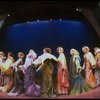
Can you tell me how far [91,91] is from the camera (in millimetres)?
3623

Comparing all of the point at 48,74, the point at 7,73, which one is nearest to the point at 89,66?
the point at 48,74

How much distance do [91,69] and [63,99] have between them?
0.53m

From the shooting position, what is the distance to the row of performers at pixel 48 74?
12.1 ft

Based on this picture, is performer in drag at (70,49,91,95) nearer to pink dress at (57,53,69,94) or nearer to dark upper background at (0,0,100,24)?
pink dress at (57,53,69,94)

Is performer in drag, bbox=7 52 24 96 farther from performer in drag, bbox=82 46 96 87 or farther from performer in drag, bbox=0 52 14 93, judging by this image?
performer in drag, bbox=82 46 96 87

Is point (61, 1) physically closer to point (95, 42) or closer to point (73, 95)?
point (95, 42)

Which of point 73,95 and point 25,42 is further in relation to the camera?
point 25,42

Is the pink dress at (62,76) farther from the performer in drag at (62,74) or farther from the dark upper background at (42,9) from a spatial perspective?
the dark upper background at (42,9)

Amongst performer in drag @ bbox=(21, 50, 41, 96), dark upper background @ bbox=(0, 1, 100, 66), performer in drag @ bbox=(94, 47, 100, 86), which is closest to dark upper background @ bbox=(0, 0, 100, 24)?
dark upper background @ bbox=(0, 1, 100, 66)

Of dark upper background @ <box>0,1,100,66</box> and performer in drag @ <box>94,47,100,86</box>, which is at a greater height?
dark upper background @ <box>0,1,100,66</box>

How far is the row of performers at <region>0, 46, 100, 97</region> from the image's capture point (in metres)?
3.68

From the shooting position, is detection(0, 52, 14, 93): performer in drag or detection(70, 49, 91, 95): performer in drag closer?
detection(70, 49, 91, 95): performer in drag

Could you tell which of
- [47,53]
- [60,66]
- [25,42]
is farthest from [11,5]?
[60,66]

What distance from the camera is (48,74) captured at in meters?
3.75
